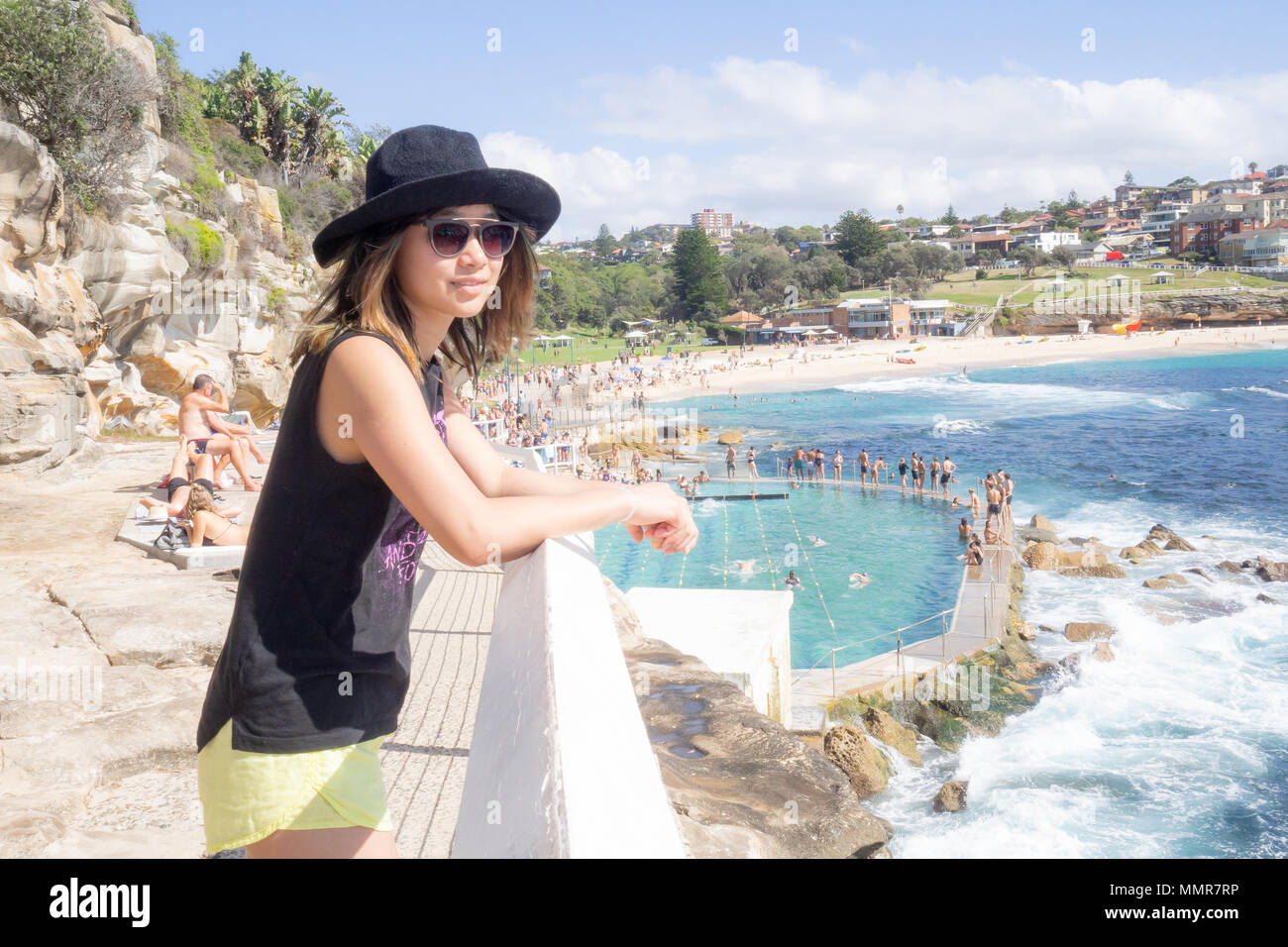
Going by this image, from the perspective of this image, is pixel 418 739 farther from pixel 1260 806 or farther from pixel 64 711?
pixel 1260 806

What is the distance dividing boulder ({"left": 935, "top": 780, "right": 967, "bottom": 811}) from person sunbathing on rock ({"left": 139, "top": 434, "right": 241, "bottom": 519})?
8746mm

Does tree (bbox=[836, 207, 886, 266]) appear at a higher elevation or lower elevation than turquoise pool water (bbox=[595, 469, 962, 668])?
higher

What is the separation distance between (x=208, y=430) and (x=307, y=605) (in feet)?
32.5

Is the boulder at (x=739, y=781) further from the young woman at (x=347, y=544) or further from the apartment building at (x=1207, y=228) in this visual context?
the apartment building at (x=1207, y=228)

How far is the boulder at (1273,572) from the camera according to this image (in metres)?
21.6

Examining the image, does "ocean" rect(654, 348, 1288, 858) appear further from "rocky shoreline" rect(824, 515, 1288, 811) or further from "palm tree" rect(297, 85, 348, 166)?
"palm tree" rect(297, 85, 348, 166)

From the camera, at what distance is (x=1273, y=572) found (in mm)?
21781

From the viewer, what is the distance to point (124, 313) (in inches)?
671

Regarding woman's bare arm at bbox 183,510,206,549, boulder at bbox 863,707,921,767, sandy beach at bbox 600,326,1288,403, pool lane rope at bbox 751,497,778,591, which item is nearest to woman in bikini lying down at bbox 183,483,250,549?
woman's bare arm at bbox 183,510,206,549

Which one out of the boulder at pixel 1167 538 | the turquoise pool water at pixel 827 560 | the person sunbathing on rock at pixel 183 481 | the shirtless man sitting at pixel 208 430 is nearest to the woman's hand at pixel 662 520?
the person sunbathing on rock at pixel 183 481

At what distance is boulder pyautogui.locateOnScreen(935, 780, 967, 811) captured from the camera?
39.2 feet

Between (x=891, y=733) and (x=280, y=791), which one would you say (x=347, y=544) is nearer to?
(x=280, y=791)

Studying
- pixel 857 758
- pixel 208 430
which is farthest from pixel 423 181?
pixel 857 758
